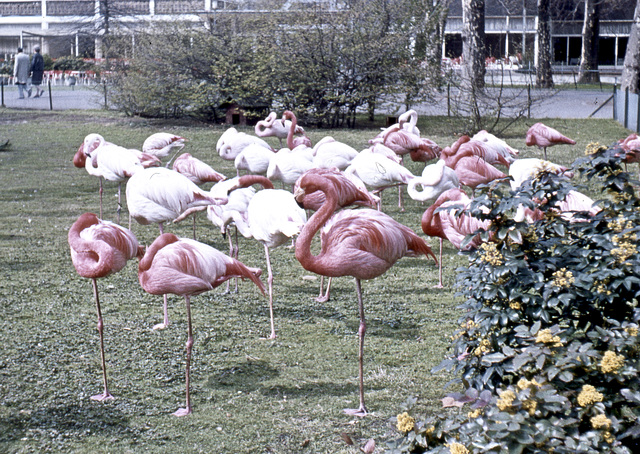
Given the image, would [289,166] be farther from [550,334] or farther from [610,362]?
[610,362]

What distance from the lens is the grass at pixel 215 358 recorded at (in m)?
3.48

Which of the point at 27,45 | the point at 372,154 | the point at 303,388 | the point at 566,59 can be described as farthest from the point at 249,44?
the point at 27,45

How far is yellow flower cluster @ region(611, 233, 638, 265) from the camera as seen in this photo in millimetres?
2457

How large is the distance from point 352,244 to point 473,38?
13903 millimetres

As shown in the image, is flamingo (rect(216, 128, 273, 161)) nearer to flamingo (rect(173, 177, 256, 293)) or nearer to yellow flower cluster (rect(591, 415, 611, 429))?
flamingo (rect(173, 177, 256, 293))

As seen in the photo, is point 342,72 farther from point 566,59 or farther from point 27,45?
point 27,45

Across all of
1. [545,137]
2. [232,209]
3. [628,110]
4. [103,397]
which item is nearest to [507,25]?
[628,110]

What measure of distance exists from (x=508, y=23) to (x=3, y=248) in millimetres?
34051

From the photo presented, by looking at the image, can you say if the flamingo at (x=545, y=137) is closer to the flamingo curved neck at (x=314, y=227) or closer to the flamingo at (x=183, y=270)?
the flamingo curved neck at (x=314, y=227)

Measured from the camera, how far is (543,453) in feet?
6.64

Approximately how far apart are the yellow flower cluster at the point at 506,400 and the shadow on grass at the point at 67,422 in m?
2.08

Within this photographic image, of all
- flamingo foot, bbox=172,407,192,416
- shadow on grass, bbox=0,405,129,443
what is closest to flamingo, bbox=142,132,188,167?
shadow on grass, bbox=0,405,129,443

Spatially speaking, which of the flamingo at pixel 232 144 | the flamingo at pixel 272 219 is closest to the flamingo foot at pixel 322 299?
the flamingo at pixel 272 219

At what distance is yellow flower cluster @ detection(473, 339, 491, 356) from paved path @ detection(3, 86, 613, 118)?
1338cm
